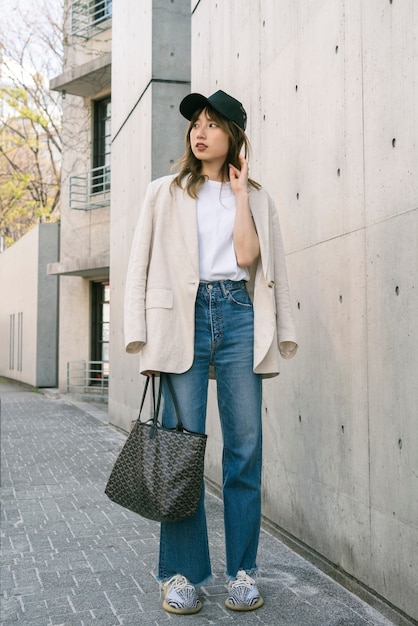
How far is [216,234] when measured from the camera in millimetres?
3408

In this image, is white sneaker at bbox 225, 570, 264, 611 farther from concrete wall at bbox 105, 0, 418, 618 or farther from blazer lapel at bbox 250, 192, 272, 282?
blazer lapel at bbox 250, 192, 272, 282

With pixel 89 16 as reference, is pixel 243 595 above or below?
below

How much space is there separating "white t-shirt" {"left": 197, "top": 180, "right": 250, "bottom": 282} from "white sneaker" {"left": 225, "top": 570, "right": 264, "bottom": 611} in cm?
137

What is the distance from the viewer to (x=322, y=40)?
13.3 feet

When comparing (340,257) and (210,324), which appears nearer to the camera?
(210,324)

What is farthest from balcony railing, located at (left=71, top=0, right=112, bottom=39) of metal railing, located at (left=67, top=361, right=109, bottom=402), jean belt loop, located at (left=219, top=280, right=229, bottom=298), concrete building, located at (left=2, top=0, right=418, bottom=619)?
jean belt loop, located at (left=219, top=280, right=229, bottom=298)

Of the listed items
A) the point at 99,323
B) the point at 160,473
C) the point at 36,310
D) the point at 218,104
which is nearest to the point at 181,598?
the point at 160,473

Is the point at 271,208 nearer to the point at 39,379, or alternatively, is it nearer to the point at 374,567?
the point at 374,567

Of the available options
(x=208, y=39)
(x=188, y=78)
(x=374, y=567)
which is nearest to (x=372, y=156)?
(x=374, y=567)

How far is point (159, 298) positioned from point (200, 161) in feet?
2.52

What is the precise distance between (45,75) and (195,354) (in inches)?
1026

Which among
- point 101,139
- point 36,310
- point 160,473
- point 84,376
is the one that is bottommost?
point 84,376

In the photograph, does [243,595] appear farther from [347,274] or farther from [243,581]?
[347,274]

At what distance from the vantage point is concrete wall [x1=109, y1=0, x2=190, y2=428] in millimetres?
8633
